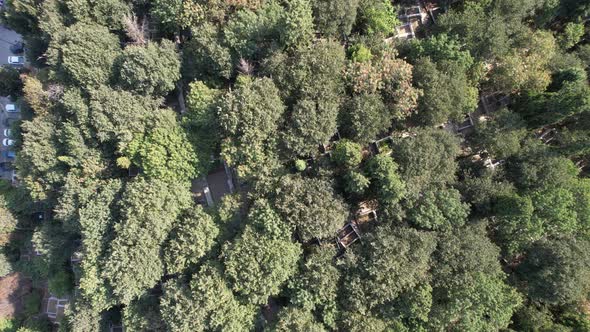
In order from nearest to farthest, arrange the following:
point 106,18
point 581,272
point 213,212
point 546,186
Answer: point 581,272 < point 546,186 < point 213,212 < point 106,18

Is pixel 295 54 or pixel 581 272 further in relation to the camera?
pixel 295 54

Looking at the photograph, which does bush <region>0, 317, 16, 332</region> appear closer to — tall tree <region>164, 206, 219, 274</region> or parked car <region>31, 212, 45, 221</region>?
parked car <region>31, 212, 45, 221</region>

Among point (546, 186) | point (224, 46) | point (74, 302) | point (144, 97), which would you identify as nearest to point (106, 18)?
point (144, 97)

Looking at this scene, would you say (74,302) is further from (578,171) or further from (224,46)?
(578,171)

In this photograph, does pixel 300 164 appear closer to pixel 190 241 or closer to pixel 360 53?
pixel 360 53

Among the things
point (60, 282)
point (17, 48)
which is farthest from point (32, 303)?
point (17, 48)

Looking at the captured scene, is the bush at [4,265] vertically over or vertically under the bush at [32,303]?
over

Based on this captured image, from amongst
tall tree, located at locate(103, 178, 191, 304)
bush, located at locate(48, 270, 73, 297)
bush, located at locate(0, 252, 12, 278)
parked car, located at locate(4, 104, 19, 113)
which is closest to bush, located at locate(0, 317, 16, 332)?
bush, located at locate(0, 252, 12, 278)

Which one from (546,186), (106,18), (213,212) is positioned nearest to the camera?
(546,186)

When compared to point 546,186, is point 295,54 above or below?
above

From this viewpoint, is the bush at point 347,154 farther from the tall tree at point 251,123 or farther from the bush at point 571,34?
the bush at point 571,34

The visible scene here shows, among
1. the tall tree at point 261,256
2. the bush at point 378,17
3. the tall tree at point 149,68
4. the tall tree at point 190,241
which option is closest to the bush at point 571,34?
the bush at point 378,17
